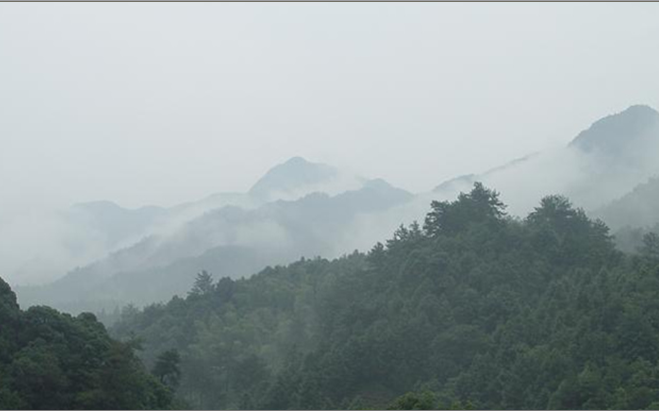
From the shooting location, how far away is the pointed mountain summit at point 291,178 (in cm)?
12800

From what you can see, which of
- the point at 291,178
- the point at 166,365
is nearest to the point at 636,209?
the point at 166,365

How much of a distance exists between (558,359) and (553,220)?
494 inches

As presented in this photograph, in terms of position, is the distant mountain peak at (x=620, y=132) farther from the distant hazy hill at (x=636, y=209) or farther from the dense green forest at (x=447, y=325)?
the dense green forest at (x=447, y=325)

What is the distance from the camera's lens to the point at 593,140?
2968 inches

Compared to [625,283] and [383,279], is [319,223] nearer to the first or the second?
[383,279]

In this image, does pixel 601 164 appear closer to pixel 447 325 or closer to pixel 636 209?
pixel 636 209

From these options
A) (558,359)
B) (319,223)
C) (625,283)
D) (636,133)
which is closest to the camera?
(558,359)

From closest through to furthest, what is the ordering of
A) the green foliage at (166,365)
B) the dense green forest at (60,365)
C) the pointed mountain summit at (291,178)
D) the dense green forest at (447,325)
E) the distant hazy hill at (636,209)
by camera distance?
1. the dense green forest at (60,365)
2. the dense green forest at (447,325)
3. the green foliage at (166,365)
4. the distant hazy hill at (636,209)
5. the pointed mountain summit at (291,178)

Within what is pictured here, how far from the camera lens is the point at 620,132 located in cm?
7475

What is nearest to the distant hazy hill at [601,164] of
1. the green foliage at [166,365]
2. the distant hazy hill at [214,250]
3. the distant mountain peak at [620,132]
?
the distant mountain peak at [620,132]

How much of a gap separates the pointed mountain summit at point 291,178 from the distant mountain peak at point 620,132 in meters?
57.8

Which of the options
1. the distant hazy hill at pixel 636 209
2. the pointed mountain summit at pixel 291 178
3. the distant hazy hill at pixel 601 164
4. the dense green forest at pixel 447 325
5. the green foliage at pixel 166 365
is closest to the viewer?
the dense green forest at pixel 447 325

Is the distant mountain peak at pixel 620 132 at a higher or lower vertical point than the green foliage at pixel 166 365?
higher

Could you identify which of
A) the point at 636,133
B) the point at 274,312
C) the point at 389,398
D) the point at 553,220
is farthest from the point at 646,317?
the point at 636,133
